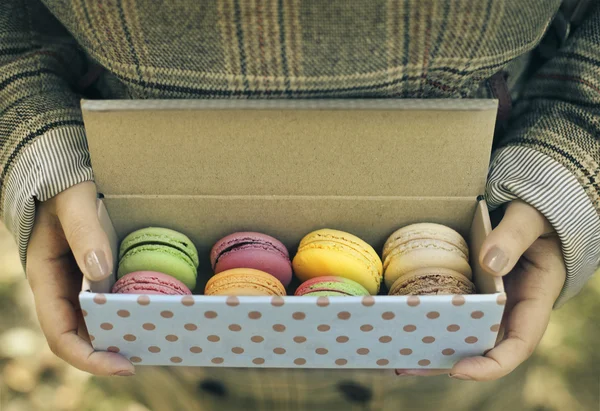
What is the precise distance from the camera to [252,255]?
838 millimetres

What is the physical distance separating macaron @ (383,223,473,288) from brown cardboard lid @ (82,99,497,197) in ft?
0.16

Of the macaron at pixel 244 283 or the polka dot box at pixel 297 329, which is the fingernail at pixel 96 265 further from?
the macaron at pixel 244 283

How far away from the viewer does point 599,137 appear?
2.75ft

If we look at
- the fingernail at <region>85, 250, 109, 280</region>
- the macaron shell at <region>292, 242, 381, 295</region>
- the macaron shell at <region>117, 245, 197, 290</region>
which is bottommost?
the macaron shell at <region>292, 242, 381, 295</region>

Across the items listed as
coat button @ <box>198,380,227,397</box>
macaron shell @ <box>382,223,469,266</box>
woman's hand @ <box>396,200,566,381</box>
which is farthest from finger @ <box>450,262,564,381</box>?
coat button @ <box>198,380,227,397</box>

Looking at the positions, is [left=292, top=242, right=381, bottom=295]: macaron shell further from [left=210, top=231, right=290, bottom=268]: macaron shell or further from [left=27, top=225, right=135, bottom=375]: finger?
[left=27, top=225, right=135, bottom=375]: finger

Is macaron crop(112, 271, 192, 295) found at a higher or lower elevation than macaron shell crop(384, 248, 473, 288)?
higher

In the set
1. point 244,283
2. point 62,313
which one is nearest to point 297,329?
point 244,283

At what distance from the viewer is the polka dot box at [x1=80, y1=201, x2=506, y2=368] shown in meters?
0.67

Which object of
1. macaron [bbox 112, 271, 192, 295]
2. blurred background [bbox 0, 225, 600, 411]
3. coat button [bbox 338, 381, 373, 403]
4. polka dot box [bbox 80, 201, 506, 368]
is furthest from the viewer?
blurred background [bbox 0, 225, 600, 411]

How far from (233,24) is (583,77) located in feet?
1.60

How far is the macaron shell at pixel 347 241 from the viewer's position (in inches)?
33.7

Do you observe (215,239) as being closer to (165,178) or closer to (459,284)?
(165,178)

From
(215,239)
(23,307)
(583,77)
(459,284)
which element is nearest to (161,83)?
(215,239)
